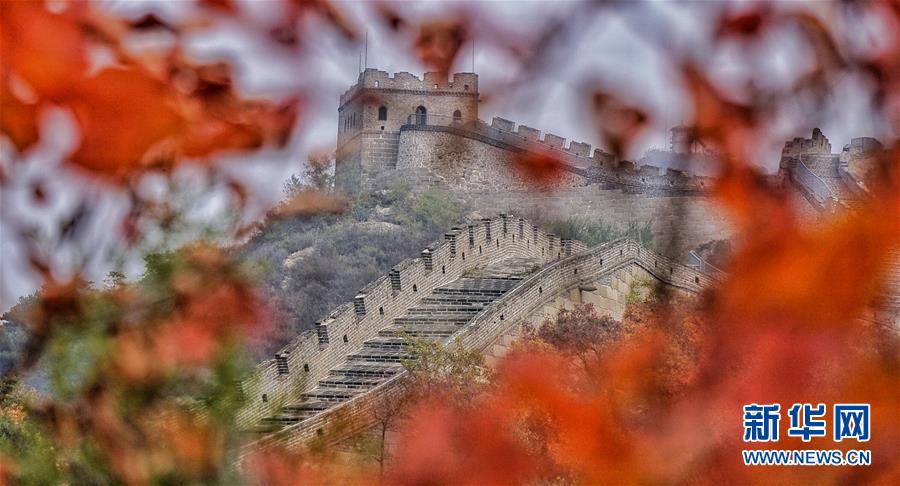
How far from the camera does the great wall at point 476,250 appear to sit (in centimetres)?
232

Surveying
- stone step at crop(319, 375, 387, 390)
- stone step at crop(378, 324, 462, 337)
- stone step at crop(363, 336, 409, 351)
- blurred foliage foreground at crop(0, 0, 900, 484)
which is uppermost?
stone step at crop(378, 324, 462, 337)

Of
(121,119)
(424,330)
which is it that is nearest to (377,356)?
(424,330)

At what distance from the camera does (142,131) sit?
6.23 feet

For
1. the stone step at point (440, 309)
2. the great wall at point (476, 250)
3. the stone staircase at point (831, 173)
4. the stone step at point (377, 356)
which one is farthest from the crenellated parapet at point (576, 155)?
the stone step at point (440, 309)

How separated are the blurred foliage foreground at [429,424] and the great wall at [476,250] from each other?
10cm

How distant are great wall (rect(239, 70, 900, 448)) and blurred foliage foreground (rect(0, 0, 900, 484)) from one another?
0.10 metres

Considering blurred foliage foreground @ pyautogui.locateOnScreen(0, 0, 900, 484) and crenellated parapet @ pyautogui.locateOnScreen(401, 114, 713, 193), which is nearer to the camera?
blurred foliage foreground @ pyautogui.locateOnScreen(0, 0, 900, 484)

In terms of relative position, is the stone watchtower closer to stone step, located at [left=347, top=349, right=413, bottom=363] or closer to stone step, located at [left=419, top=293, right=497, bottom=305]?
stone step, located at [left=347, top=349, right=413, bottom=363]

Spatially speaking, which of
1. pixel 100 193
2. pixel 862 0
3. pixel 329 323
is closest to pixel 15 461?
pixel 100 193

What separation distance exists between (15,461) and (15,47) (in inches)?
35.2

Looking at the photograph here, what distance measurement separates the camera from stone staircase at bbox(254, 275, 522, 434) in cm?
579

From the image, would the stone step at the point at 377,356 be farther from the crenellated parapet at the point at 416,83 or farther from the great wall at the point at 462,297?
the crenellated parapet at the point at 416,83

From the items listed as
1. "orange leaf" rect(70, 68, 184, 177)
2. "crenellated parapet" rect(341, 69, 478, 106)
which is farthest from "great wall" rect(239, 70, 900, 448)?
"orange leaf" rect(70, 68, 184, 177)

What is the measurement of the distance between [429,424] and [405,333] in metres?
5.50
